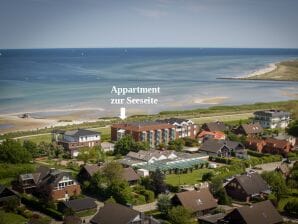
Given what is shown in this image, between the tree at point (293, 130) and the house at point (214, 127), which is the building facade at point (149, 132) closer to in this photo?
the house at point (214, 127)

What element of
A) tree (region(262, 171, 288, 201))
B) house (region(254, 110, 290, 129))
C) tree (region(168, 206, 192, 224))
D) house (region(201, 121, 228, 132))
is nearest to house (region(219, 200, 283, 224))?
tree (region(168, 206, 192, 224))

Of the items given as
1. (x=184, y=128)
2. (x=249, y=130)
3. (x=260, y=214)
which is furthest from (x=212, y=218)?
(x=249, y=130)

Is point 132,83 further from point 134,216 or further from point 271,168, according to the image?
point 134,216

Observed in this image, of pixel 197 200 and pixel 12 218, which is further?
pixel 197 200

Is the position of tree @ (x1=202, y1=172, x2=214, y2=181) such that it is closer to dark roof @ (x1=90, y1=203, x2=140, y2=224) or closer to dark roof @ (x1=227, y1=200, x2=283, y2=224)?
dark roof @ (x1=227, y1=200, x2=283, y2=224)

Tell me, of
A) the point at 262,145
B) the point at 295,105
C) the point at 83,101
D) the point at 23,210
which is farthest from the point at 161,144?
the point at 83,101

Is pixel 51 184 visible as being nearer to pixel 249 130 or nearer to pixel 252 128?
pixel 249 130
